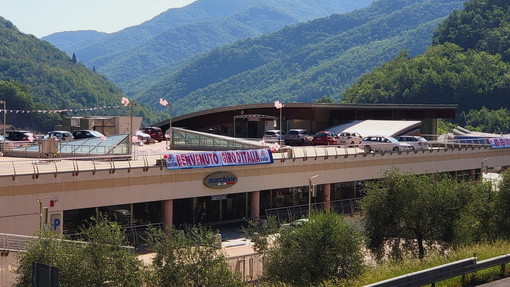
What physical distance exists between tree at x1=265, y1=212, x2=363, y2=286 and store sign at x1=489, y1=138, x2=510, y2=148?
5052cm

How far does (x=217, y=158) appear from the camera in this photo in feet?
168

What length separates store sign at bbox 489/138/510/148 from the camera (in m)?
78.8

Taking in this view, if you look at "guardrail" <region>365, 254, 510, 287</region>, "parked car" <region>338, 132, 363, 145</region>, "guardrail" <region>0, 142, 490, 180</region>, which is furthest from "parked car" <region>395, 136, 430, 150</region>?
"guardrail" <region>365, 254, 510, 287</region>

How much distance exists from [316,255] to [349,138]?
155 ft

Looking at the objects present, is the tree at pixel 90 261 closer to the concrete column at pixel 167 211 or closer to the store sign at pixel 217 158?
the store sign at pixel 217 158

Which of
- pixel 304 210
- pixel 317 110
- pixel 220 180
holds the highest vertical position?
pixel 317 110

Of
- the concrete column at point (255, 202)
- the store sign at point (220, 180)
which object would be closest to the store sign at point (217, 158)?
the store sign at point (220, 180)

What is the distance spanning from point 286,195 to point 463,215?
21654 mm

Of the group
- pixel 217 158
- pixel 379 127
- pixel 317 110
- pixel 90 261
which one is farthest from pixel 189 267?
pixel 317 110

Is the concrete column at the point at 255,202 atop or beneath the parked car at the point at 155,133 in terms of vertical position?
beneath

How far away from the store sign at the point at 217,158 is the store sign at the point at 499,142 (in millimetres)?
32546

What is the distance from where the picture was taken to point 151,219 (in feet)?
160

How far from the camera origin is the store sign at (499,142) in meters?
78.8

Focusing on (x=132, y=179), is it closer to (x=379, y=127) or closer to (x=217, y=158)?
(x=217, y=158)
